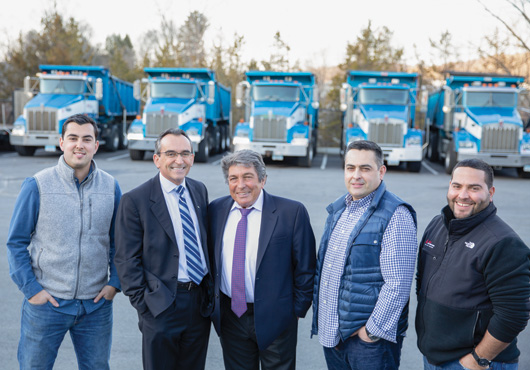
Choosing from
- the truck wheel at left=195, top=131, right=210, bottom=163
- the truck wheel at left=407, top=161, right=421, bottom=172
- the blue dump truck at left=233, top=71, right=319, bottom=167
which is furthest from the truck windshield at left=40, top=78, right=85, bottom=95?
the truck wheel at left=407, top=161, right=421, bottom=172

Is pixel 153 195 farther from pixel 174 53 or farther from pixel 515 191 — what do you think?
pixel 174 53

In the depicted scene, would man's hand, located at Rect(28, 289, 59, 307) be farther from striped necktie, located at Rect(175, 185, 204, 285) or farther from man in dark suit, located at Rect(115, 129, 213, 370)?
striped necktie, located at Rect(175, 185, 204, 285)

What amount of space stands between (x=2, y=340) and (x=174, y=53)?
33.9 meters

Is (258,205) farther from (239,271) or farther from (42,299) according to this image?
(42,299)

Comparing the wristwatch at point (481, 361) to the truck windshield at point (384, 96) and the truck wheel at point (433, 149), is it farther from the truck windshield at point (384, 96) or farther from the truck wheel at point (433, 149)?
the truck wheel at point (433, 149)

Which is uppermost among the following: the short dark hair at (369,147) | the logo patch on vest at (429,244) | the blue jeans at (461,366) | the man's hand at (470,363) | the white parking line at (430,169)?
the short dark hair at (369,147)

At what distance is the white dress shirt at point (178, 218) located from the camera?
3.07 m

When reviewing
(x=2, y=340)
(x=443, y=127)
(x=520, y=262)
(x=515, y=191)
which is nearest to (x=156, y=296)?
(x=520, y=262)

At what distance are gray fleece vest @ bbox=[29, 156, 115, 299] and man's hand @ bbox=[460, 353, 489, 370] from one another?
78.6 inches

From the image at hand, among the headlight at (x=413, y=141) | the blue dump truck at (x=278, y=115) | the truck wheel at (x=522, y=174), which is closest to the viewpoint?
the truck wheel at (x=522, y=174)

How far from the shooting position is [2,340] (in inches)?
170

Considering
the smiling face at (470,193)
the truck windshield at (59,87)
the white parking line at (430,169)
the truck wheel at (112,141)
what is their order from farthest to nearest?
the truck wheel at (112,141) < the truck windshield at (59,87) < the white parking line at (430,169) < the smiling face at (470,193)

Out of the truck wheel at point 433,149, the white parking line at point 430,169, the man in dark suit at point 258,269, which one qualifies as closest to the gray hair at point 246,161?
the man in dark suit at point 258,269

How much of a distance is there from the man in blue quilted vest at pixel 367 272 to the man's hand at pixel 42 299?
1.48 metres
